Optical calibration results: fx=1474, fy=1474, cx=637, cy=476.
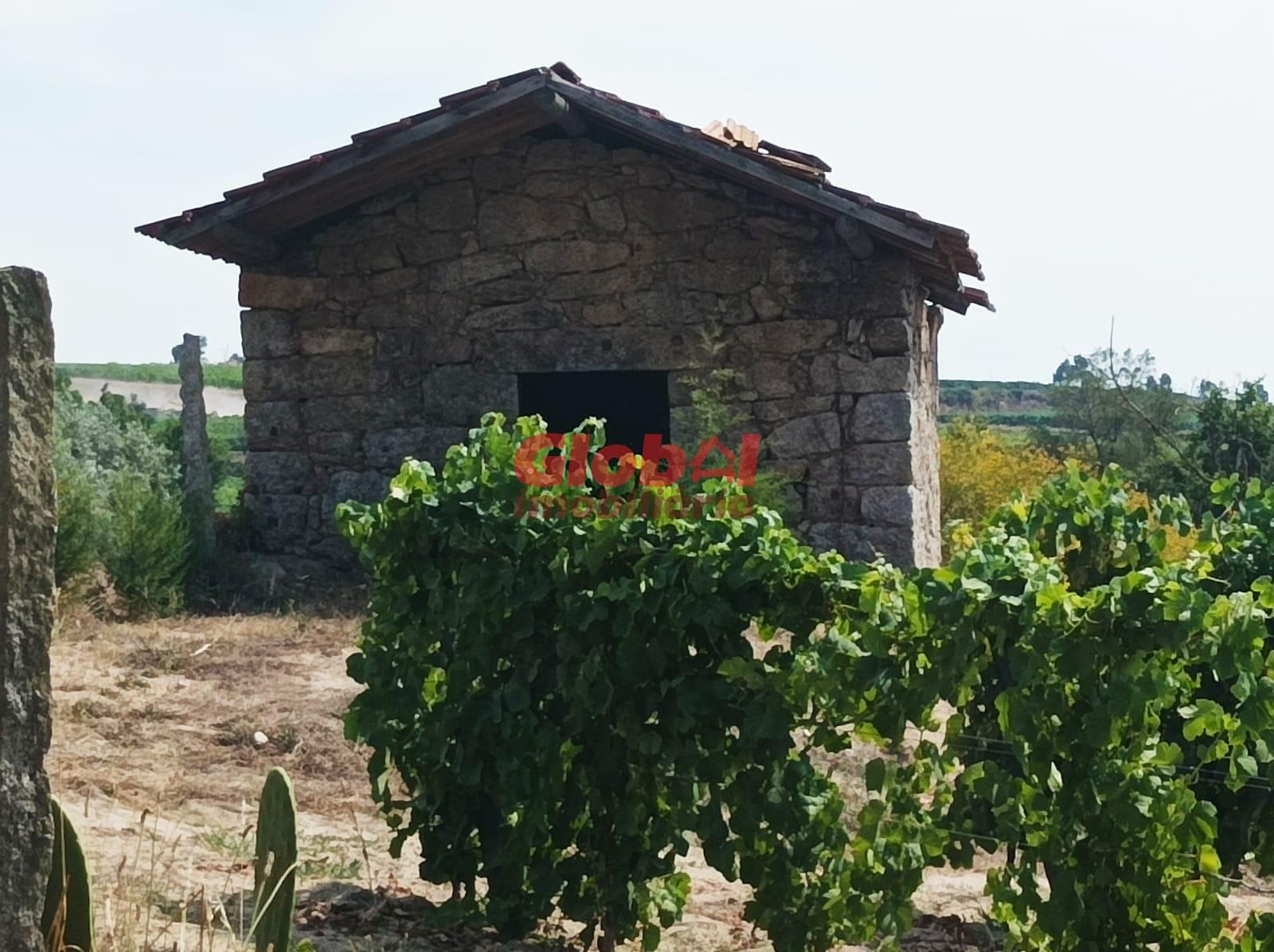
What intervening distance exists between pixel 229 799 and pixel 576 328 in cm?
434

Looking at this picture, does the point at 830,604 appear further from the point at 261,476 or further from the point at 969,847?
the point at 261,476

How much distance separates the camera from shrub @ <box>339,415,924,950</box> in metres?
3.36

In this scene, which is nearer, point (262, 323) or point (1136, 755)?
point (1136, 755)

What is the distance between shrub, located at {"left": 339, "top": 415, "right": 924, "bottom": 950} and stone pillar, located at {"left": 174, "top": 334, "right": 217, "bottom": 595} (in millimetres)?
5514

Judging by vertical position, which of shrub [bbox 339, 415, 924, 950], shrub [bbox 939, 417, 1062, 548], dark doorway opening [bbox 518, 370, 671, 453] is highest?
dark doorway opening [bbox 518, 370, 671, 453]

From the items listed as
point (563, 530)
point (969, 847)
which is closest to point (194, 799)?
point (563, 530)

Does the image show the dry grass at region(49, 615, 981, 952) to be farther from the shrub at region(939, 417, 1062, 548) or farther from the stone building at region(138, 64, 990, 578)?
the shrub at region(939, 417, 1062, 548)

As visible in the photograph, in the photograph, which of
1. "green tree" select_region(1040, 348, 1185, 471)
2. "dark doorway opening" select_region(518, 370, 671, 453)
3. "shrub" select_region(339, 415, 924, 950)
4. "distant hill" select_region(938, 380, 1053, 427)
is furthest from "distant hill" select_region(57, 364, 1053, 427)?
"shrub" select_region(339, 415, 924, 950)

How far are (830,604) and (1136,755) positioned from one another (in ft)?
2.33

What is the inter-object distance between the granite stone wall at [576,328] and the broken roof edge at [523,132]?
202 millimetres

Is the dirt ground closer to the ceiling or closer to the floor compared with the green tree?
closer to the floor

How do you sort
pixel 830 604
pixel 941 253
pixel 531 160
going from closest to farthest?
pixel 830 604 → pixel 941 253 → pixel 531 160

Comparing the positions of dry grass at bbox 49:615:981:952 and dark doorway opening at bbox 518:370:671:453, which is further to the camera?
dark doorway opening at bbox 518:370:671:453

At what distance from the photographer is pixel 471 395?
8.91 metres
